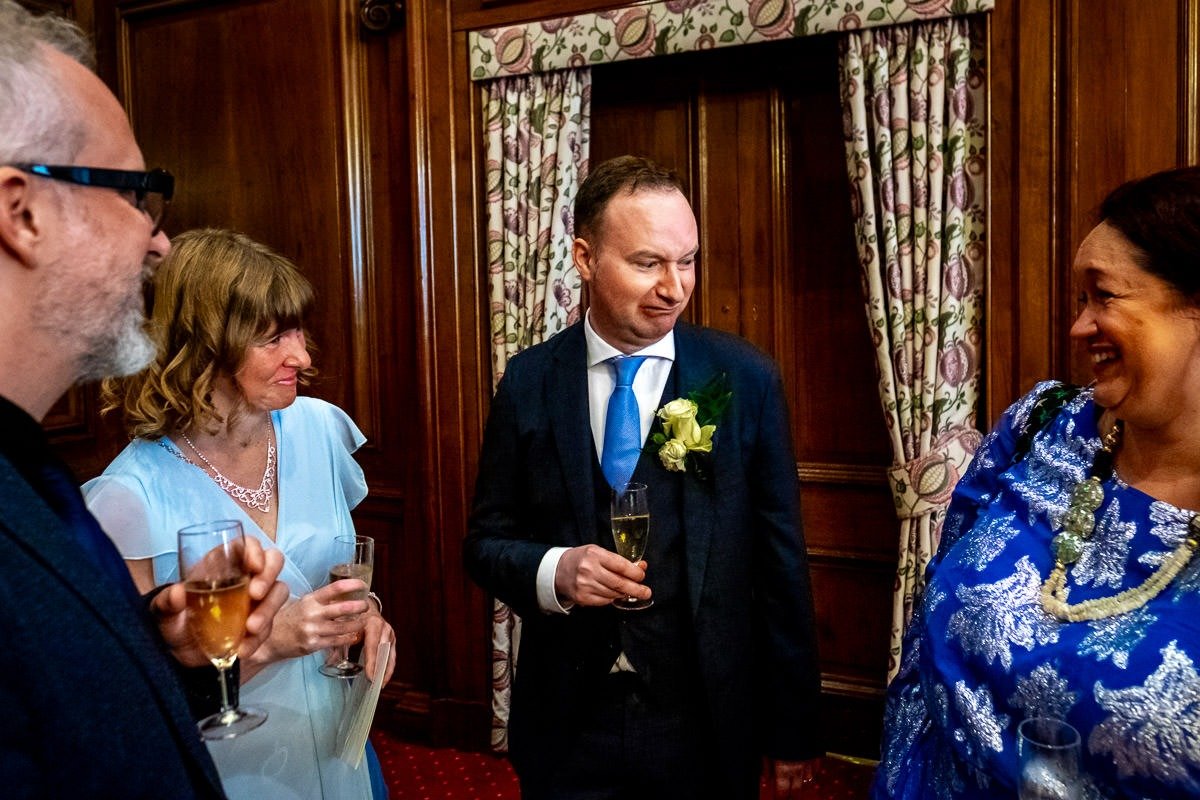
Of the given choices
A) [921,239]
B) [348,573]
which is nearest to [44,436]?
[348,573]

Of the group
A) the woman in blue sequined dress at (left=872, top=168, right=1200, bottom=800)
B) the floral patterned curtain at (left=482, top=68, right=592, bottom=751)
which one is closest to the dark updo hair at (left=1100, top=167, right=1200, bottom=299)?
the woman in blue sequined dress at (left=872, top=168, right=1200, bottom=800)

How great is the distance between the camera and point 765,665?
2.02m

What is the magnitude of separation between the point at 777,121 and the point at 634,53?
0.56 m

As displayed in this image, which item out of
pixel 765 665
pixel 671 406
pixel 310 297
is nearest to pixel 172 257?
pixel 310 297

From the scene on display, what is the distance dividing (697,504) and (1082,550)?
2.30 feet

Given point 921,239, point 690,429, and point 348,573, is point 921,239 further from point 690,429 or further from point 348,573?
point 348,573

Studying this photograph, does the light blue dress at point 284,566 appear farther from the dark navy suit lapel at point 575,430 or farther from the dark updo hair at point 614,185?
the dark updo hair at point 614,185

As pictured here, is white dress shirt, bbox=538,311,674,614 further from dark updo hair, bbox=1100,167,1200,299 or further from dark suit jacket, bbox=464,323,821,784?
dark updo hair, bbox=1100,167,1200,299

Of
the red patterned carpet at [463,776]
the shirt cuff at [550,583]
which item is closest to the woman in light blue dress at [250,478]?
the shirt cuff at [550,583]

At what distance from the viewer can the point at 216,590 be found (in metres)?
1.35

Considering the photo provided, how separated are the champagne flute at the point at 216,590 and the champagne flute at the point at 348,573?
0.32m

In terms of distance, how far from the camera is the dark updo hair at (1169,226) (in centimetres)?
147

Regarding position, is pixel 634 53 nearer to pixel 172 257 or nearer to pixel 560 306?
pixel 560 306

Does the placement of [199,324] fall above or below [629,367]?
above
